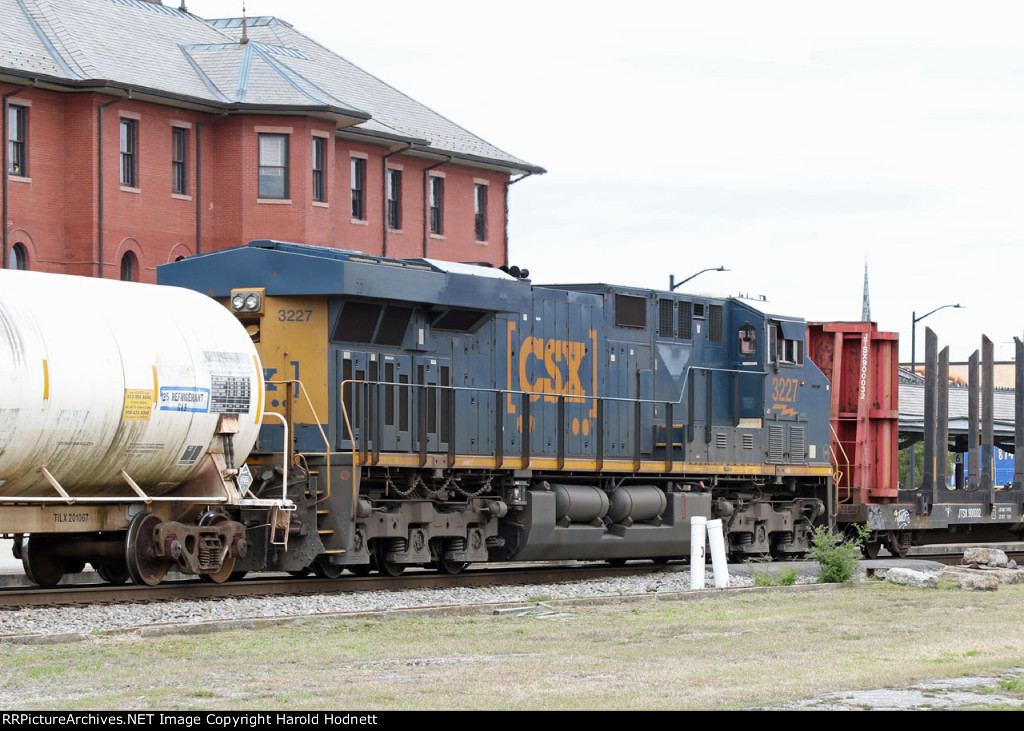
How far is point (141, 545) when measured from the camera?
17.0m

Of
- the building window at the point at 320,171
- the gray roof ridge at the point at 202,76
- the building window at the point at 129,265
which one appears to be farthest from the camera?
the building window at the point at 320,171

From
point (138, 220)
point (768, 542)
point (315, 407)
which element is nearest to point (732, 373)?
point (768, 542)

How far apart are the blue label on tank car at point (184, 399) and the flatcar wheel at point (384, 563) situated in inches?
163

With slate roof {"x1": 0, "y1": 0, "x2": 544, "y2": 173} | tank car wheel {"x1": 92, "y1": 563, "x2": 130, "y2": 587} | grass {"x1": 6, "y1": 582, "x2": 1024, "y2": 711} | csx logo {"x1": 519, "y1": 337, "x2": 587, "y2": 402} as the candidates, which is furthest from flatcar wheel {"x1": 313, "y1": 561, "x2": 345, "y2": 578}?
slate roof {"x1": 0, "y1": 0, "x2": 544, "y2": 173}

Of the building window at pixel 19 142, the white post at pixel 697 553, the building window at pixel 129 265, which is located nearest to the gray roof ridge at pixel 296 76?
the building window at pixel 129 265

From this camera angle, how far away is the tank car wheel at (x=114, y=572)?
723 inches

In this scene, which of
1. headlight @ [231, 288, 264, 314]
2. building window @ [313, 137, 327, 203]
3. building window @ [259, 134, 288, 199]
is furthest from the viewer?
building window @ [313, 137, 327, 203]

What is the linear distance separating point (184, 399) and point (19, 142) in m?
30.9

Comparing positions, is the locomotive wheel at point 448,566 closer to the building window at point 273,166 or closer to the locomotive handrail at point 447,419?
the locomotive handrail at point 447,419

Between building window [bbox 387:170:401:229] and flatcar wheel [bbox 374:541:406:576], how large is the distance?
35812mm

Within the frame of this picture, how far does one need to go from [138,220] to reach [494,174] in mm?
17167

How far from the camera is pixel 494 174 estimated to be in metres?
60.2

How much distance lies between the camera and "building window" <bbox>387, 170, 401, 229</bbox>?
55.4 meters

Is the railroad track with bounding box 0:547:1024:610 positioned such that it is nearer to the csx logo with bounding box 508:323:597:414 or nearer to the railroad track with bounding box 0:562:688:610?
the railroad track with bounding box 0:562:688:610
